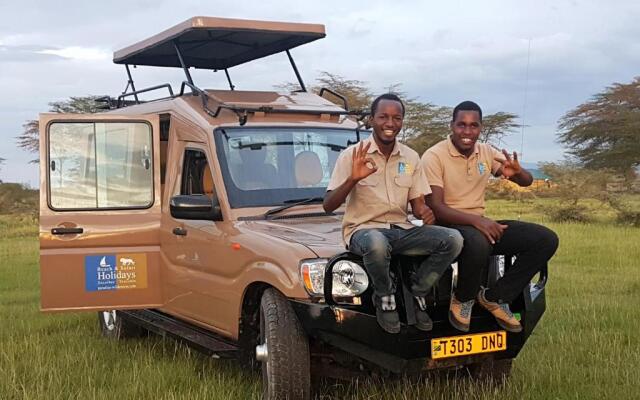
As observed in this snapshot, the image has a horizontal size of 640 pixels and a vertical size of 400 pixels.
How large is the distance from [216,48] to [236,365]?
10.7ft

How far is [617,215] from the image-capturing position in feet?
70.9

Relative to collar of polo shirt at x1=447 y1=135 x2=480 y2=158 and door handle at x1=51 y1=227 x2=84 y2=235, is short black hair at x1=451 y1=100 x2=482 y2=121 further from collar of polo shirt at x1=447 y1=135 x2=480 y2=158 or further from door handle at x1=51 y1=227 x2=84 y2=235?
door handle at x1=51 y1=227 x2=84 y2=235

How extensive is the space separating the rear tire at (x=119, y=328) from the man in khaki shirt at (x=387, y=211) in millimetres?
3296

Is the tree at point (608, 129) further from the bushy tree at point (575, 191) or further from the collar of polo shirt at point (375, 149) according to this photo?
the collar of polo shirt at point (375, 149)

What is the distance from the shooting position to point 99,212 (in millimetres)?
6141

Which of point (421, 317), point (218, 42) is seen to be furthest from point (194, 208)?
point (218, 42)

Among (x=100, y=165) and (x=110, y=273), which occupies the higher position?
(x=100, y=165)

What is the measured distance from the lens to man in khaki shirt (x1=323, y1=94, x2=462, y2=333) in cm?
411

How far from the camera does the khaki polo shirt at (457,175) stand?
476cm

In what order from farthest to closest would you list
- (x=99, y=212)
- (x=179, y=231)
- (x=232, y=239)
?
(x=99, y=212) < (x=179, y=231) < (x=232, y=239)

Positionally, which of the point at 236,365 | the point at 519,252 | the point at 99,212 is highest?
the point at 99,212

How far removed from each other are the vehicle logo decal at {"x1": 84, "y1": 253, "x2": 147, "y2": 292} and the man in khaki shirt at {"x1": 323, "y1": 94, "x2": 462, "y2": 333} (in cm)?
218

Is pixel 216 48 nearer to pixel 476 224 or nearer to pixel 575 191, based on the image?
pixel 476 224

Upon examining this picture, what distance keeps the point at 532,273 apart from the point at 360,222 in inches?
40.6
